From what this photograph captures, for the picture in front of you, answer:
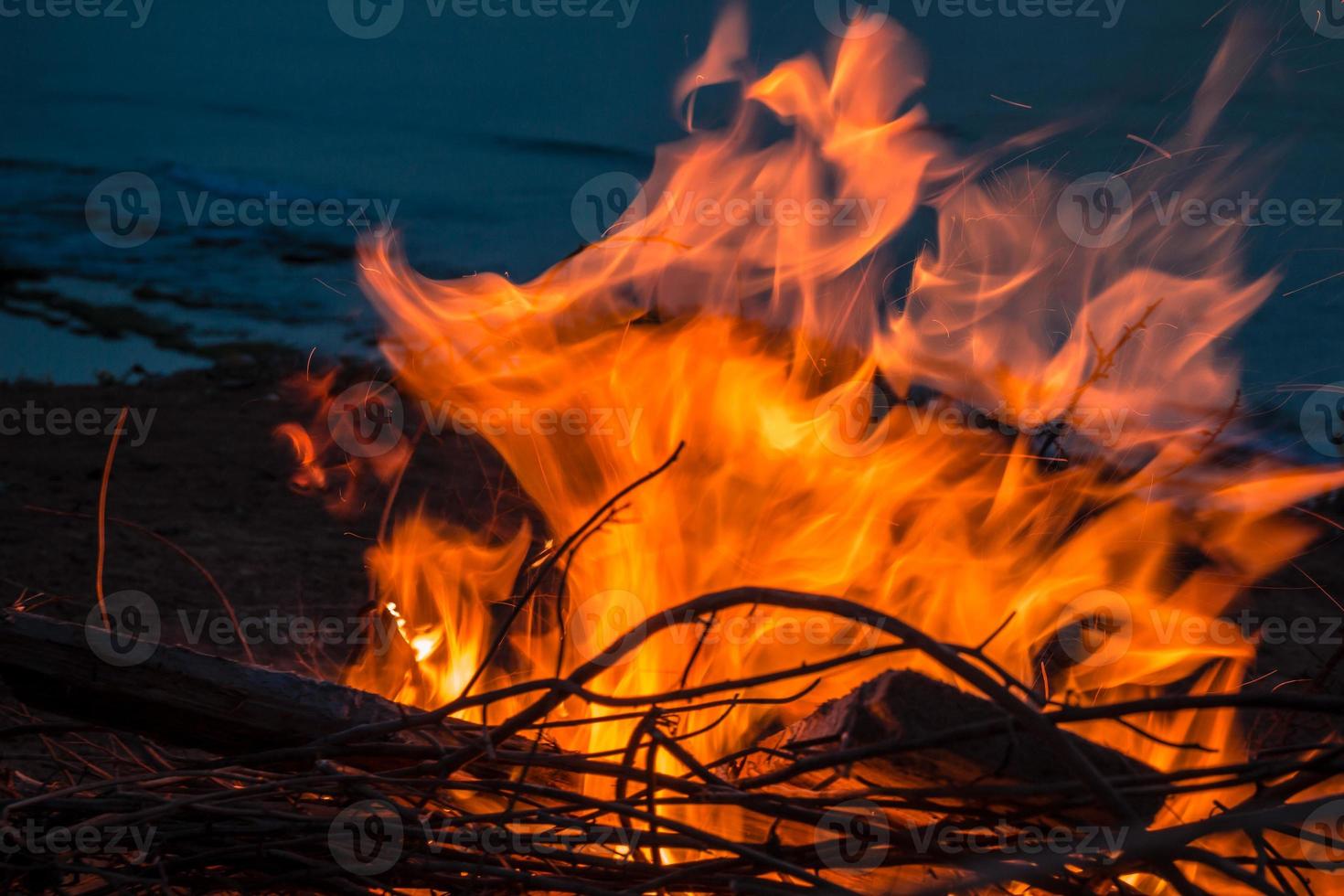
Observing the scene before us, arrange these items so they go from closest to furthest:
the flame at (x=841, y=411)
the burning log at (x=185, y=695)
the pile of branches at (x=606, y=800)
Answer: the pile of branches at (x=606, y=800), the burning log at (x=185, y=695), the flame at (x=841, y=411)

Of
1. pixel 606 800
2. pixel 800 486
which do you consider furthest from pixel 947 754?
pixel 800 486

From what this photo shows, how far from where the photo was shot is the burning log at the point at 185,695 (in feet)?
5.73

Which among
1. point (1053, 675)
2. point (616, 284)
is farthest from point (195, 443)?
point (1053, 675)

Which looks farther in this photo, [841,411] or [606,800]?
[841,411]

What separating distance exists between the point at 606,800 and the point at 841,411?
3.98 ft

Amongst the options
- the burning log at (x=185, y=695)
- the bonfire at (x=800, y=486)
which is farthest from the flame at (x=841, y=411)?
the burning log at (x=185, y=695)

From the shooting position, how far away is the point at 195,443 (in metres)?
5.76

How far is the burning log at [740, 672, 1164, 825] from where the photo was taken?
1.40m

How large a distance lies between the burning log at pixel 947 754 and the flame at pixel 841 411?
625 millimetres

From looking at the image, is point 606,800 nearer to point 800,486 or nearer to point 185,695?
point 185,695

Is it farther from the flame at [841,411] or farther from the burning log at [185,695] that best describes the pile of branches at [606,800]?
the flame at [841,411]

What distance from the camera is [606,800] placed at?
5.00 feet

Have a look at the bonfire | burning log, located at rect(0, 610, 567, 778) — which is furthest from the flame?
burning log, located at rect(0, 610, 567, 778)

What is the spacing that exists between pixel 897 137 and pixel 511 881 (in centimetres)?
197
